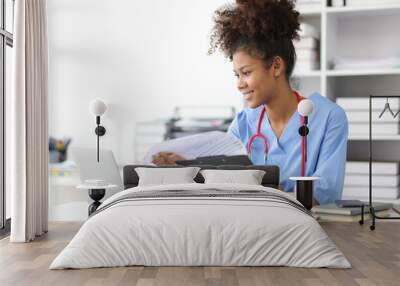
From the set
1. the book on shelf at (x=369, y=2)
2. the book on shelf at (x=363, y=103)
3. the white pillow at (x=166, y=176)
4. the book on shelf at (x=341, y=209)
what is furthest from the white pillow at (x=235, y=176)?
the book on shelf at (x=369, y=2)

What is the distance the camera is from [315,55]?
20.2 ft

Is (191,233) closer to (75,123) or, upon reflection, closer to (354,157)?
(354,157)

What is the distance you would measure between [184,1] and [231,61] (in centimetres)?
132

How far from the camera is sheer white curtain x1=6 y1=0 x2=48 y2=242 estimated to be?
195 inches

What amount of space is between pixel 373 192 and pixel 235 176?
142cm

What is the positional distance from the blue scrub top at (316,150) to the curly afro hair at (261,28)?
0.48 metres

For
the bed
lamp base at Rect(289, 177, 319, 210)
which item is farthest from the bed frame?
the bed

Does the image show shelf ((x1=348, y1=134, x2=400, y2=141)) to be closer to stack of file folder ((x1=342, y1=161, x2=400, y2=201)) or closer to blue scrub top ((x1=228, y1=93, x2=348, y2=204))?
blue scrub top ((x1=228, y1=93, x2=348, y2=204))

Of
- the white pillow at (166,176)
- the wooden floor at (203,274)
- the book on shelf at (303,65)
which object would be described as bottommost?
the wooden floor at (203,274)

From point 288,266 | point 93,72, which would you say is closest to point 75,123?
point 93,72

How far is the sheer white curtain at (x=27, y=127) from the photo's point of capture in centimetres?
496

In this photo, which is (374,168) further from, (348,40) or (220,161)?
(220,161)

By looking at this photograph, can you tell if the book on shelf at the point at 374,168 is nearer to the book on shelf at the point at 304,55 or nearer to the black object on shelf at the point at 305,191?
the black object on shelf at the point at 305,191

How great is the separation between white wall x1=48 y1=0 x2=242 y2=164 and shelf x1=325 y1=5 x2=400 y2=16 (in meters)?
1.34
